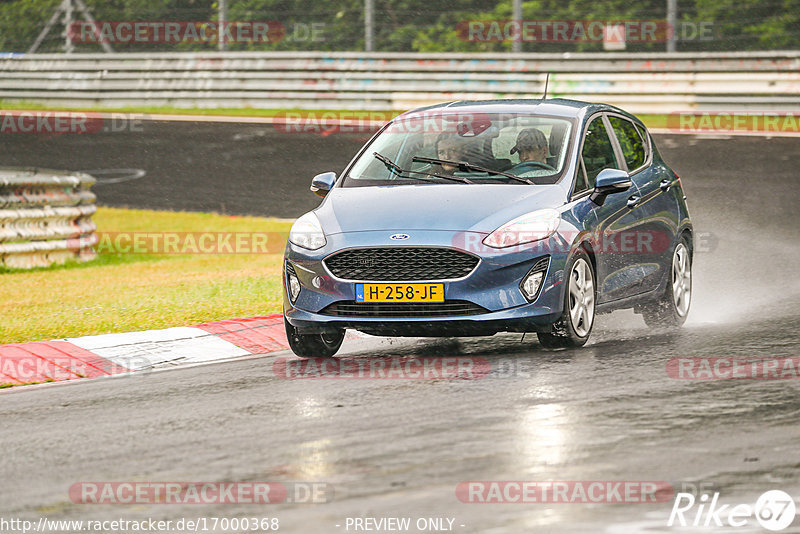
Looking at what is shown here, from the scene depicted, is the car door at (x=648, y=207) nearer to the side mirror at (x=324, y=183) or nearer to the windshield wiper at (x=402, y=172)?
the windshield wiper at (x=402, y=172)

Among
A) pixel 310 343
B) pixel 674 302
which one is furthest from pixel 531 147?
pixel 310 343

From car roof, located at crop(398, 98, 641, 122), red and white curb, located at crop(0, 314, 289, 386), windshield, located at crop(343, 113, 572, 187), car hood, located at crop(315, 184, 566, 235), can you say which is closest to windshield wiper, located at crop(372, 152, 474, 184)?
windshield, located at crop(343, 113, 572, 187)

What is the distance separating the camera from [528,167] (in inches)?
405

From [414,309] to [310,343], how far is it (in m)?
1.01

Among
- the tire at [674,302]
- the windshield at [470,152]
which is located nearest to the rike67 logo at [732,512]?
the windshield at [470,152]

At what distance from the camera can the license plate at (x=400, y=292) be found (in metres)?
9.24

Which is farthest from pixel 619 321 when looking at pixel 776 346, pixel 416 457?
pixel 416 457

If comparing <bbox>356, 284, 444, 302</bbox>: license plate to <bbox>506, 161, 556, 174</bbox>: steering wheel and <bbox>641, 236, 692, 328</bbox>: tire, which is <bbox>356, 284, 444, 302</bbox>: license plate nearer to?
<bbox>506, 161, 556, 174</bbox>: steering wheel

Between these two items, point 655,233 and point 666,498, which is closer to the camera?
point 666,498

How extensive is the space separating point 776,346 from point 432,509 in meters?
4.77

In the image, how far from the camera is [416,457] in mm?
6656

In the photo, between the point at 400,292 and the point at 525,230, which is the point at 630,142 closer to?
the point at 525,230

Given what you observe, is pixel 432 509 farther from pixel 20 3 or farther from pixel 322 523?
pixel 20 3

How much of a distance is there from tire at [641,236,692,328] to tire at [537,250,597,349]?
4.91 feet
